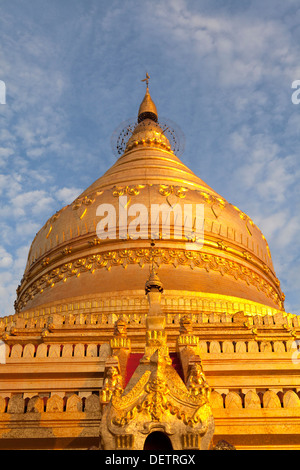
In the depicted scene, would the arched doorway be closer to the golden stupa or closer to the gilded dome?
the golden stupa

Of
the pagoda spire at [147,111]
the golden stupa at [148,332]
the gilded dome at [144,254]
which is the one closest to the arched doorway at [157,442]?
the golden stupa at [148,332]

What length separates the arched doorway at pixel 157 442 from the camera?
31.3 ft

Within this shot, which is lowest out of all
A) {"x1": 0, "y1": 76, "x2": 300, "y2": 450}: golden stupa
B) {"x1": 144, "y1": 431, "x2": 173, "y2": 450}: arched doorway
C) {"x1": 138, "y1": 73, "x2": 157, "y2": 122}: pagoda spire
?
{"x1": 144, "y1": 431, "x2": 173, "y2": 450}: arched doorway

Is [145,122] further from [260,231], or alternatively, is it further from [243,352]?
[243,352]

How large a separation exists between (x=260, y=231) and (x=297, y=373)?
13.2 m

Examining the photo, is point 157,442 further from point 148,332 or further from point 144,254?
point 144,254

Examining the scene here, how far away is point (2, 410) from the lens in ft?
36.4

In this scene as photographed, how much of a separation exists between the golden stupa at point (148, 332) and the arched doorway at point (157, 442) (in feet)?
0.15

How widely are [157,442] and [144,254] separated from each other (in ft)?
37.8

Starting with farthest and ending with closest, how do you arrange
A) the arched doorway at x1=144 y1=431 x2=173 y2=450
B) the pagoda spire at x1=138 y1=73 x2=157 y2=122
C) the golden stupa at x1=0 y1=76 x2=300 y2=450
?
1. the pagoda spire at x1=138 y1=73 x2=157 y2=122
2. the golden stupa at x1=0 y1=76 x2=300 y2=450
3. the arched doorway at x1=144 y1=431 x2=173 y2=450

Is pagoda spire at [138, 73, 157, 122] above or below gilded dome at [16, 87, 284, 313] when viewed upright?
above

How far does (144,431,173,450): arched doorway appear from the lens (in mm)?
9547

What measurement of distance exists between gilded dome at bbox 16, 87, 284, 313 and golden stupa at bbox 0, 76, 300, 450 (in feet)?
0.19

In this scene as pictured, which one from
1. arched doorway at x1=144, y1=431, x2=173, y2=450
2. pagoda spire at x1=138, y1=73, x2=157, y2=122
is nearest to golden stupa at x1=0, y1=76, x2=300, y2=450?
Result: arched doorway at x1=144, y1=431, x2=173, y2=450
